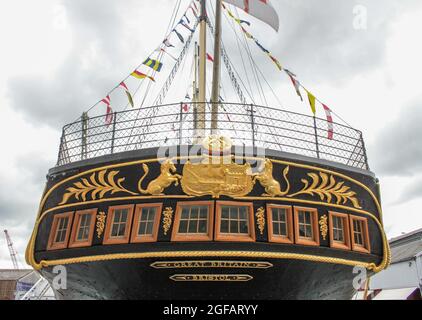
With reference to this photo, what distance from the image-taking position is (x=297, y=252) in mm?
6965

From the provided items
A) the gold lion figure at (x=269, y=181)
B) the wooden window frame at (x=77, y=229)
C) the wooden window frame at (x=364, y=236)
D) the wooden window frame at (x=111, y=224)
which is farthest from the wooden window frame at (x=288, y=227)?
the wooden window frame at (x=77, y=229)

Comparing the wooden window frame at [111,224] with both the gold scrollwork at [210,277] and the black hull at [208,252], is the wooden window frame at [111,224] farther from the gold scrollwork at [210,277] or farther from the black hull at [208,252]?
the gold scrollwork at [210,277]

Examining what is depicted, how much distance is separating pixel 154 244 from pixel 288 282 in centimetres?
262

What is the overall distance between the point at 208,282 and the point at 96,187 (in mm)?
2798

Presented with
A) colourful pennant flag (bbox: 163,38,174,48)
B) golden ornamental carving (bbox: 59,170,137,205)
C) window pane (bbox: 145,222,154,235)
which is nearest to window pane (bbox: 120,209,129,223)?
golden ornamental carving (bbox: 59,170,137,205)

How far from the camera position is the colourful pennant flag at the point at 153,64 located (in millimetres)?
11664

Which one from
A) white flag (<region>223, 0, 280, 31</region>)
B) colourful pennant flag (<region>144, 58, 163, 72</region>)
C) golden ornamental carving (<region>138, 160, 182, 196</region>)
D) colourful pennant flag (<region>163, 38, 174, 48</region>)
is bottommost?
golden ornamental carving (<region>138, 160, 182, 196</region>)

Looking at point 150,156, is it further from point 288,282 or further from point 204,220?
point 288,282

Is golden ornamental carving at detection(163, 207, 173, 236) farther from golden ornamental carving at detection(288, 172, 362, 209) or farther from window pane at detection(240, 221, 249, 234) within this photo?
golden ornamental carving at detection(288, 172, 362, 209)

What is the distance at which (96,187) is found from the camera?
7.50 meters

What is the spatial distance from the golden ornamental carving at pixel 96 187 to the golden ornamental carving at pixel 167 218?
29.8 inches

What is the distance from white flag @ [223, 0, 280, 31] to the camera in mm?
10469

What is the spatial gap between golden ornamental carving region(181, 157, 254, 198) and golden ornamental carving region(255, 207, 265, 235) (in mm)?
395
